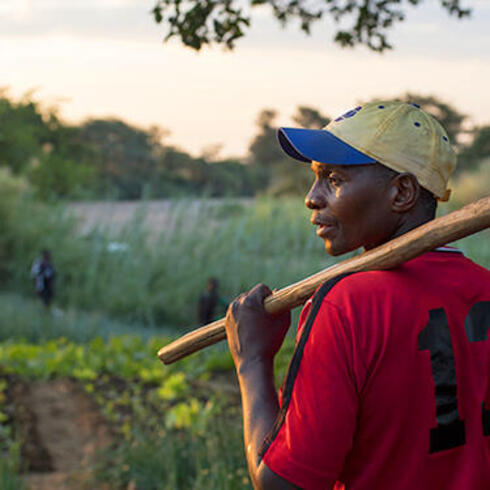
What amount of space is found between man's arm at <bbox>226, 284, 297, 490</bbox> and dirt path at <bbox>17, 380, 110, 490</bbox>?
388 cm

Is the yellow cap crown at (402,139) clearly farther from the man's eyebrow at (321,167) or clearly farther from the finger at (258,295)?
the finger at (258,295)

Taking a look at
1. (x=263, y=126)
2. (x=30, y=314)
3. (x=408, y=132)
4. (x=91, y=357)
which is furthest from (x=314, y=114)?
(x=408, y=132)

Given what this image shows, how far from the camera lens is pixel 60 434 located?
6887mm

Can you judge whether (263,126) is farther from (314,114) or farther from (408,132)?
(408,132)

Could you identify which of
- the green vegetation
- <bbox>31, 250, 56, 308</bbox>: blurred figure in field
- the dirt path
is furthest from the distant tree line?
the dirt path

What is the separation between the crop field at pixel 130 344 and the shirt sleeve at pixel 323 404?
2547mm

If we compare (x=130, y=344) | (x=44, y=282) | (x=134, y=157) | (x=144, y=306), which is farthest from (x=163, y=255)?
(x=134, y=157)

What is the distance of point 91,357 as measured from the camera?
8961 mm

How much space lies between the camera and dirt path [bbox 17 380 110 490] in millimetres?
5639

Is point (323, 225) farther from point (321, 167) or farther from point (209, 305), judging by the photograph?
point (209, 305)

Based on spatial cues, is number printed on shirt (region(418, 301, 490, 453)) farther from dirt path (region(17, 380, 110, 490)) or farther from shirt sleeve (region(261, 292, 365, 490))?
dirt path (region(17, 380, 110, 490))

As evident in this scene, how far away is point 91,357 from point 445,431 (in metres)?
7.74

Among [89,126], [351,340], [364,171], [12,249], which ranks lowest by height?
[89,126]

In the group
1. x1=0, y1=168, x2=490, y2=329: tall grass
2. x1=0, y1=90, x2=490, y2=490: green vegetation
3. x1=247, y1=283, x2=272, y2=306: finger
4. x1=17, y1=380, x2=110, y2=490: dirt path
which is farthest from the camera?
x1=0, y1=168, x2=490, y2=329: tall grass
